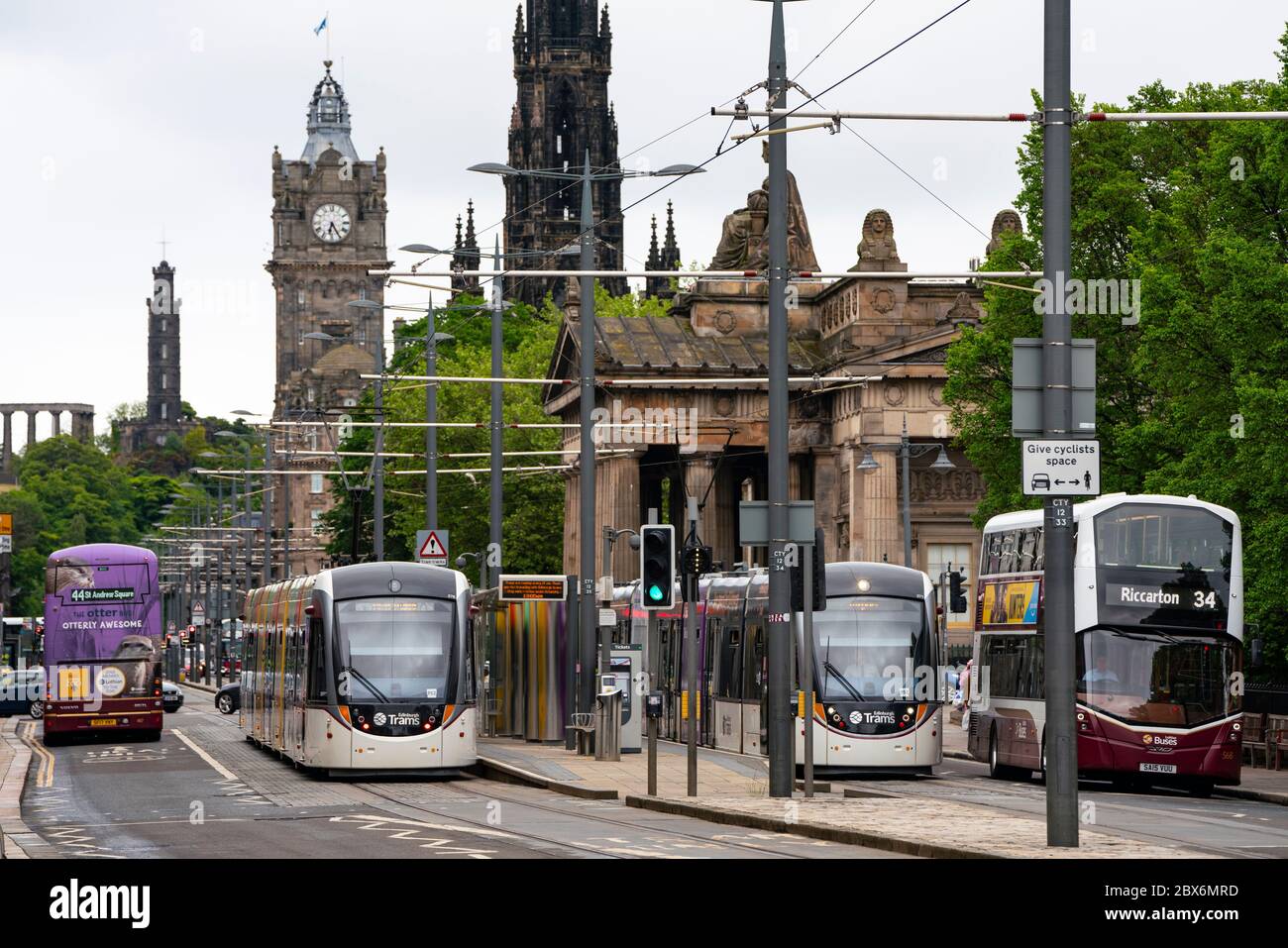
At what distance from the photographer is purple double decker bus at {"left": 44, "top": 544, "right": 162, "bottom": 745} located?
155 feet

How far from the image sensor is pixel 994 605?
35.2 m

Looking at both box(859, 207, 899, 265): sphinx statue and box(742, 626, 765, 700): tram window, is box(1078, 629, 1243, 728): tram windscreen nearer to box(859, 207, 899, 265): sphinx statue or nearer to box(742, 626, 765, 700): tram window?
box(742, 626, 765, 700): tram window

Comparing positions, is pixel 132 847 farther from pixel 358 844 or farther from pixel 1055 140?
pixel 1055 140

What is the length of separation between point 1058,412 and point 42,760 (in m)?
26.5

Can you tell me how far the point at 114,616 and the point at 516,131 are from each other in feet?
341

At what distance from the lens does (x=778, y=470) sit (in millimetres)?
25938

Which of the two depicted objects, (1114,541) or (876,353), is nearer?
(1114,541)

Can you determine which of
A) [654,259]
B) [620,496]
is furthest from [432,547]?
[654,259]

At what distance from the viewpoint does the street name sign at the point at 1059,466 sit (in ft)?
61.7

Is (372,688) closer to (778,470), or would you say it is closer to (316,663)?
(316,663)

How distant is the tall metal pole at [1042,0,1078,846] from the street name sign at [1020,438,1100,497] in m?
0.18

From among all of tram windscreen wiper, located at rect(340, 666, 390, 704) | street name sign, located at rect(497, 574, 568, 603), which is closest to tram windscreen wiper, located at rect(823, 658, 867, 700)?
street name sign, located at rect(497, 574, 568, 603)

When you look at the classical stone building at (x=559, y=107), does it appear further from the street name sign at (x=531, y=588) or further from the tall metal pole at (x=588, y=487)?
the tall metal pole at (x=588, y=487)
